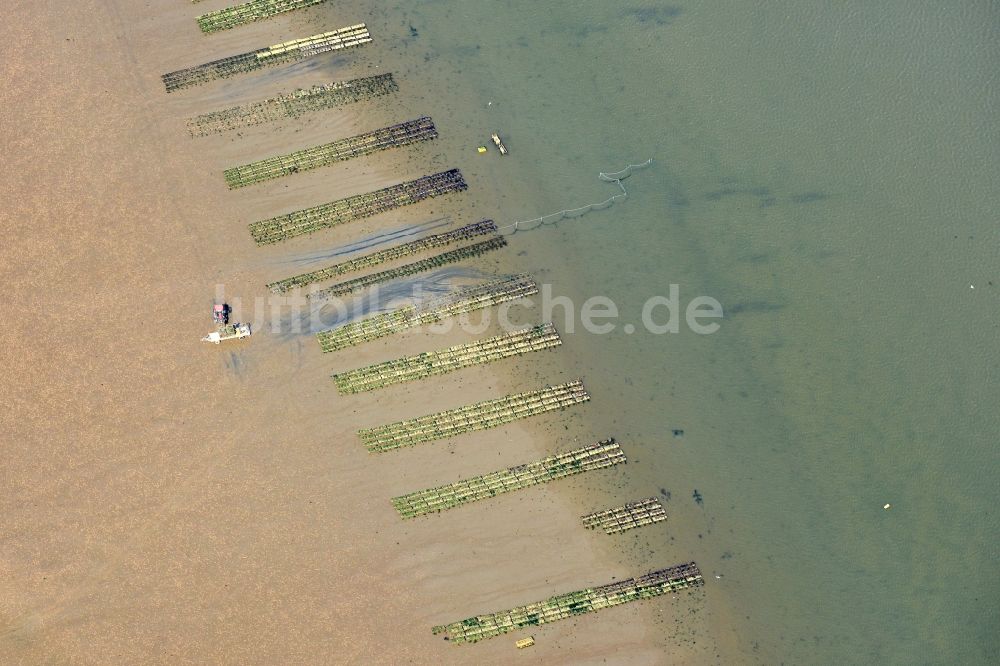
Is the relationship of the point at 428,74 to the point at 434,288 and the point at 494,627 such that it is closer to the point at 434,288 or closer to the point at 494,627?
the point at 434,288

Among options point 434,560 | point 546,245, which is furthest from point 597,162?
point 434,560

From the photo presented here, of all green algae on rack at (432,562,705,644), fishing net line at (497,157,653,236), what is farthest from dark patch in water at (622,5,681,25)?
green algae on rack at (432,562,705,644)

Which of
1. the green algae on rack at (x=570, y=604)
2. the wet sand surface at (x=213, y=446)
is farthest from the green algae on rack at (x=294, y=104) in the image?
the green algae on rack at (x=570, y=604)

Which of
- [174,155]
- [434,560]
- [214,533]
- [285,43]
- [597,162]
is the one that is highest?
[285,43]

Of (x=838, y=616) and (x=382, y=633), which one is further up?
(x=382, y=633)

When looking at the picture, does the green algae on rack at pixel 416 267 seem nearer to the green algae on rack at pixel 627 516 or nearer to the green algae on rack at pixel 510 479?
the green algae on rack at pixel 510 479

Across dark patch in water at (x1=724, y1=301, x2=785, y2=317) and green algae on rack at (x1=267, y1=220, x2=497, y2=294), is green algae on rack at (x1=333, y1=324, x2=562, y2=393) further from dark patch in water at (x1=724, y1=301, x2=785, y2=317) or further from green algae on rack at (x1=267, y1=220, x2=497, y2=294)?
dark patch in water at (x1=724, y1=301, x2=785, y2=317)
